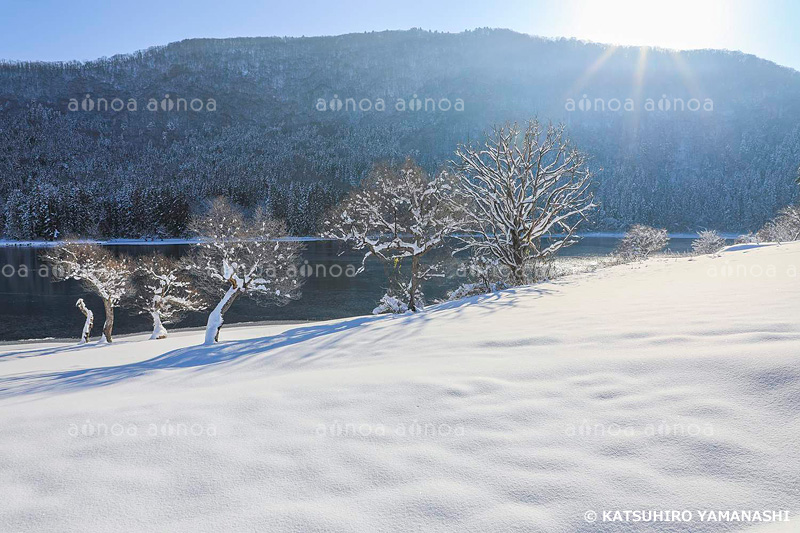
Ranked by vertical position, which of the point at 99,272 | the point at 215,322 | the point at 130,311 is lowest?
the point at 130,311

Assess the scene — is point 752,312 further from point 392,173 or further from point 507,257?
point 392,173

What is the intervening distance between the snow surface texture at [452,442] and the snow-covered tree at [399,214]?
16.4 meters

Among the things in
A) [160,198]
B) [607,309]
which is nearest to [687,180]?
[160,198]

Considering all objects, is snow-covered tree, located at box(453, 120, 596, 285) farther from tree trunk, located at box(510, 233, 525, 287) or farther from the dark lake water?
the dark lake water

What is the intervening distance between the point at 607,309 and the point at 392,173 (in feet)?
61.0

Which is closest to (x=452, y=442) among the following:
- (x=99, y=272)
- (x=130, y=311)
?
(x=99, y=272)

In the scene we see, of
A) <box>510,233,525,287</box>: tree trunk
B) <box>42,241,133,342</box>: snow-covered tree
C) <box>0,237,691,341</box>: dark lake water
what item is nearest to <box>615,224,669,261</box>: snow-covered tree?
<box>0,237,691,341</box>: dark lake water

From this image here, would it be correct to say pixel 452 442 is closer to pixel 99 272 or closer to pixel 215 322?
pixel 215 322

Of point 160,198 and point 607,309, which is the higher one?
point 160,198

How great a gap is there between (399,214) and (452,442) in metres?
21.3

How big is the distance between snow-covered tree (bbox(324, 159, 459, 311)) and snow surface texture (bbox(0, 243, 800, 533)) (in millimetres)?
16436

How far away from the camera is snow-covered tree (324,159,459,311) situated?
2131 cm

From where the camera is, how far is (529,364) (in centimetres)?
409

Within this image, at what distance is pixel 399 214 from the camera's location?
2361cm
